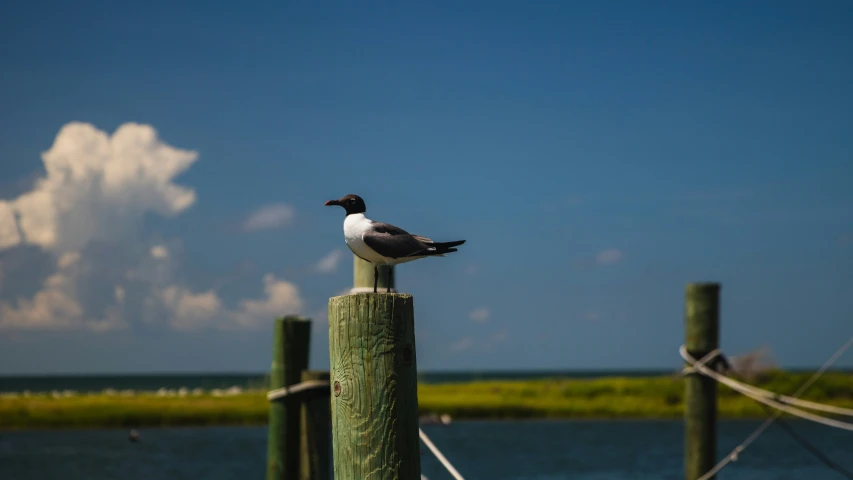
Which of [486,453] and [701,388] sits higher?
[701,388]

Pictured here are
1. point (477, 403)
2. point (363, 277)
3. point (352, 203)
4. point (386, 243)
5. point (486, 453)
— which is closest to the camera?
point (386, 243)

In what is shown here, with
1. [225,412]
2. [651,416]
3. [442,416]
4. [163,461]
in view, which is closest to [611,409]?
[651,416]

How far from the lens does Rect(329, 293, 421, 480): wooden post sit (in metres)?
4.02

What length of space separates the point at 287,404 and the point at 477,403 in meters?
38.2

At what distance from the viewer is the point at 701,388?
920 centimetres

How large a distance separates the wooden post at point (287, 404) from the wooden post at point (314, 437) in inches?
4.4

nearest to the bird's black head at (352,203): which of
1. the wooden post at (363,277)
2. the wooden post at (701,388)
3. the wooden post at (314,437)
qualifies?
the wooden post at (363,277)

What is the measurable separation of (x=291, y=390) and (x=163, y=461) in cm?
2597

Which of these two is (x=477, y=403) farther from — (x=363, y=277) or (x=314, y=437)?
(x=363, y=277)

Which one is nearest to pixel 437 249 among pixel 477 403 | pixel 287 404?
pixel 287 404

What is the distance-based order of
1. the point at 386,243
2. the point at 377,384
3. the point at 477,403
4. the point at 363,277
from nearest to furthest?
1. the point at 377,384
2. the point at 386,243
3. the point at 363,277
4. the point at 477,403

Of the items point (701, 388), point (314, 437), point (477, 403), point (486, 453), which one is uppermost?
point (701, 388)

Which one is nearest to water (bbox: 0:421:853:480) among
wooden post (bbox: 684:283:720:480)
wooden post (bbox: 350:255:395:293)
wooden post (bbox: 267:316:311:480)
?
wooden post (bbox: 684:283:720:480)

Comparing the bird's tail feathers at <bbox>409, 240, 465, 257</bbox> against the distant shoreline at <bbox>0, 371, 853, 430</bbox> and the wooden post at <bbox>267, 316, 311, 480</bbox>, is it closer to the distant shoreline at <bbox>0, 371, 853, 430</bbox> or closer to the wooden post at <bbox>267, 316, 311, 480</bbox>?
the wooden post at <bbox>267, 316, 311, 480</bbox>
